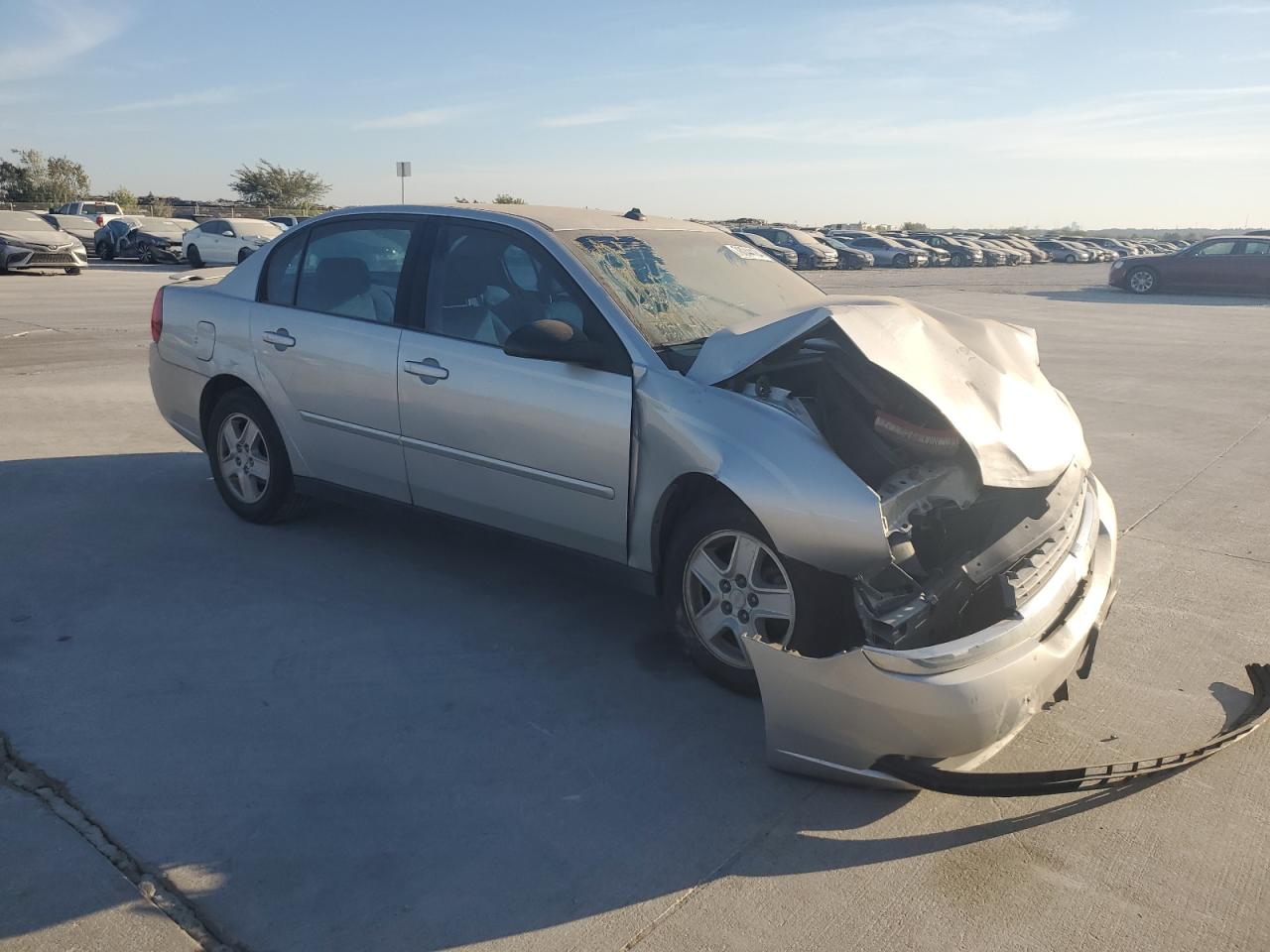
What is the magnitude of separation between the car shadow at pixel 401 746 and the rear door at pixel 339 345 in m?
0.45

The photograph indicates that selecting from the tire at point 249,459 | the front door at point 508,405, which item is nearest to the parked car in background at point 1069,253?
the tire at point 249,459

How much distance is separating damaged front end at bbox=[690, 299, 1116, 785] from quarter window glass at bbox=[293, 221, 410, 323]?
1.83 m

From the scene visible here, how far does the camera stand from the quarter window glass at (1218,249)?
26.6m

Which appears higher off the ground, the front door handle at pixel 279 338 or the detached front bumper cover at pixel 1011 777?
the front door handle at pixel 279 338

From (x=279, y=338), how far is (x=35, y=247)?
2166 centimetres

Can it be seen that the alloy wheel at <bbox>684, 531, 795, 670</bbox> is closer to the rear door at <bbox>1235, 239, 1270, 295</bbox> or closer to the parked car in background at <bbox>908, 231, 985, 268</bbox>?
the rear door at <bbox>1235, 239, 1270, 295</bbox>

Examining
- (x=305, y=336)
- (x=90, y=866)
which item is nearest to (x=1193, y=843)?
(x=90, y=866)

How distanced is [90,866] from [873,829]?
2173 millimetres

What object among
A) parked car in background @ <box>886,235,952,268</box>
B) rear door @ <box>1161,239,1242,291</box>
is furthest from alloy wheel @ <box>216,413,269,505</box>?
parked car in background @ <box>886,235,952,268</box>

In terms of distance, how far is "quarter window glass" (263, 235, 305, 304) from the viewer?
558 cm

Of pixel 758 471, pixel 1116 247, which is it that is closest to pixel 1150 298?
pixel 758 471

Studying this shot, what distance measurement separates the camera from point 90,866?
2.91m

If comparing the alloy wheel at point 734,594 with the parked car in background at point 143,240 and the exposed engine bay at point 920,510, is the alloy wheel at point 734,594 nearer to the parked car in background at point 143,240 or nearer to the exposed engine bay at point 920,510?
the exposed engine bay at point 920,510

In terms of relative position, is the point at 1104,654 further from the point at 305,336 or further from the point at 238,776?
the point at 305,336
